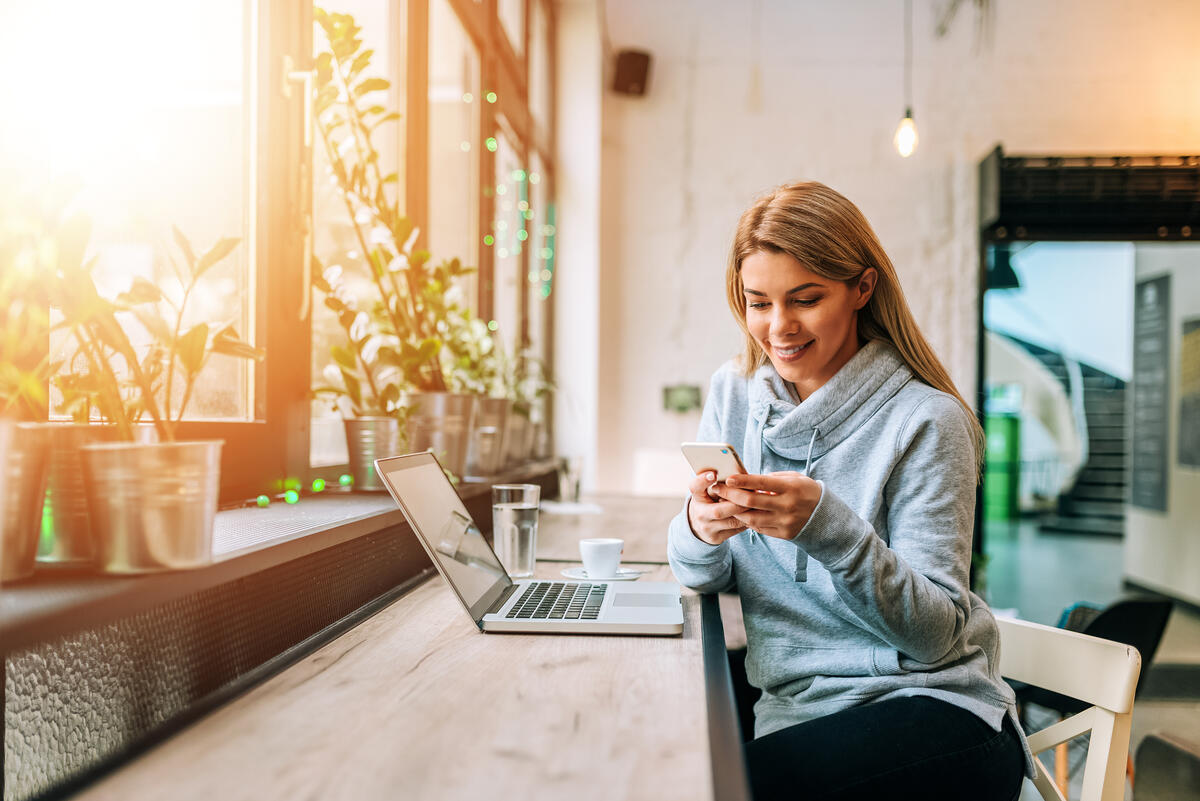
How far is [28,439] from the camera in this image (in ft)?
2.23

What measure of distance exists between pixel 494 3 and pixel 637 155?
1.69 meters

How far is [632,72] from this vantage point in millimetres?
4715

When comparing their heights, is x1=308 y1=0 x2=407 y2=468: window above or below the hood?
above

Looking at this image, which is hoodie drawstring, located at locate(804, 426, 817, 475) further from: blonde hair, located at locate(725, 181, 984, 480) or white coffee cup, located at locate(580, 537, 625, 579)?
white coffee cup, located at locate(580, 537, 625, 579)

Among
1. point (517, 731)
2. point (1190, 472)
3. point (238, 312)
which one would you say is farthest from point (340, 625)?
point (1190, 472)

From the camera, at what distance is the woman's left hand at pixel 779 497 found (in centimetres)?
108

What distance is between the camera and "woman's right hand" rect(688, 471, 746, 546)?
115cm

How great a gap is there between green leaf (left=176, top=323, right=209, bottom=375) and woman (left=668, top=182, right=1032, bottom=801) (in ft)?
2.01

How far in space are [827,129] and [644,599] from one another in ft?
13.2

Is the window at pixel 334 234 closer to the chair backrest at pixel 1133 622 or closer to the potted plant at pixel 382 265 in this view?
the potted plant at pixel 382 265

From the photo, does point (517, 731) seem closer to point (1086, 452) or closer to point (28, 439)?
point (28, 439)

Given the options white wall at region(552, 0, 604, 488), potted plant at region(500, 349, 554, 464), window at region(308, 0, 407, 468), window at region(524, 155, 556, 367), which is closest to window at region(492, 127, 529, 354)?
window at region(524, 155, 556, 367)

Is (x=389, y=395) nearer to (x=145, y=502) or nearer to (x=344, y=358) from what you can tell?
(x=344, y=358)

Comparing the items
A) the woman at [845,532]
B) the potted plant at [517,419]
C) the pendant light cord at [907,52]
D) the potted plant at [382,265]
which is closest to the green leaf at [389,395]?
the potted plant at [382,265]
